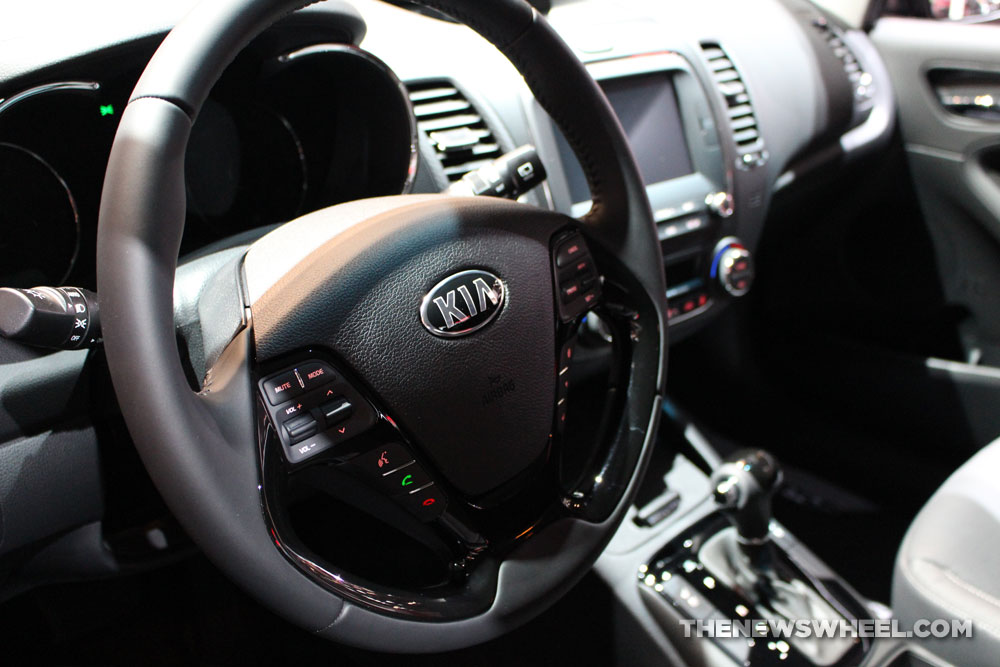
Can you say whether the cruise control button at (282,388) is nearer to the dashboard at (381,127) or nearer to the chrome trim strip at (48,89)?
the dashboard at (381,127)

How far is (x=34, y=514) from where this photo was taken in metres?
0.76

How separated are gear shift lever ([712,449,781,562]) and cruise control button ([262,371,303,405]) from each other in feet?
2.37

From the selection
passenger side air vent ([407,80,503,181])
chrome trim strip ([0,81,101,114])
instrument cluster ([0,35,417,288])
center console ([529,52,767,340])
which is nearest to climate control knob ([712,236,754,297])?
center console ([529,52,767,340])

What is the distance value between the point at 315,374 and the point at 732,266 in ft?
3.12

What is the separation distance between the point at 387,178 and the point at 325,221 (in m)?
0.36

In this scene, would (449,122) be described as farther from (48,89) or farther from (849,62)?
(849,62)

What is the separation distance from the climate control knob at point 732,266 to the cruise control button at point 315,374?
0.93 m

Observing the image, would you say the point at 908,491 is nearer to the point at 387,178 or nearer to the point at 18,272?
the point at 387,178

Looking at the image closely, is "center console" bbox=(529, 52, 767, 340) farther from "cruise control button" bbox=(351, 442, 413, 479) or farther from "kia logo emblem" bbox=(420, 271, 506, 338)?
"cruise control button" bbox=(351, 442, 413, 479)

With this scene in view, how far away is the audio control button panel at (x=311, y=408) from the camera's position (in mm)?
642

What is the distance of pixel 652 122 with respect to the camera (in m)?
1.37

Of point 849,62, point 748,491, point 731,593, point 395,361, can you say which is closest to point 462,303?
point 395,361

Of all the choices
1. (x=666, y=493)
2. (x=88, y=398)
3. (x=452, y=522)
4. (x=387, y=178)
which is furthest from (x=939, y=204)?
(x=88, y=398)

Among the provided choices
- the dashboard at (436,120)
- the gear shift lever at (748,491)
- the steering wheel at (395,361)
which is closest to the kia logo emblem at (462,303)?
the steering wheel at (395,361)
